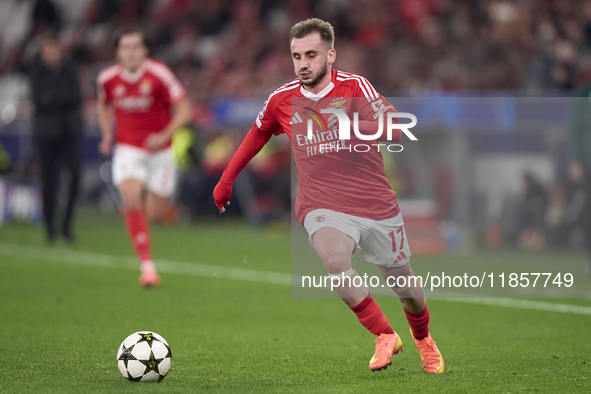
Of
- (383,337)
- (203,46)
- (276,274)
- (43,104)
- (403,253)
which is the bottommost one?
(276,274)

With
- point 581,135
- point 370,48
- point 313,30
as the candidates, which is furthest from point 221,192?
point 370,48

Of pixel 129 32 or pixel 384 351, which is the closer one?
pixel 384 351

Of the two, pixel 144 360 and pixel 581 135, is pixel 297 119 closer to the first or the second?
pixel 144 360

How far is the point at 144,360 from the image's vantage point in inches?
156

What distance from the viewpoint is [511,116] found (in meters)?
10.2

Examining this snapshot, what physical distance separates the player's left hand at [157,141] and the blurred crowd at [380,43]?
4.39 metres

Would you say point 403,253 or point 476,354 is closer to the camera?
point 403,253

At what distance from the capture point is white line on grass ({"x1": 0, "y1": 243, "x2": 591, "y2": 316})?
7116 millimetres

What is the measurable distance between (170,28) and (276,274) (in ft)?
37.1

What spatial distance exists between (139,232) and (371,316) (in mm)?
3872

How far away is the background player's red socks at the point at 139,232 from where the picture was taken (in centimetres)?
759

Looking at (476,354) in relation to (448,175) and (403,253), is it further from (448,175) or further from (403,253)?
(448,175)

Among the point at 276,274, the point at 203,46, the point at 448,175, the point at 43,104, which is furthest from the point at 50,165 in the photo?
the point at 203,46

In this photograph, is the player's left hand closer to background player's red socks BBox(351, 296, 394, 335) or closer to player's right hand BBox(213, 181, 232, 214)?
player's right hand BBox(213, 181, 232, 214)
